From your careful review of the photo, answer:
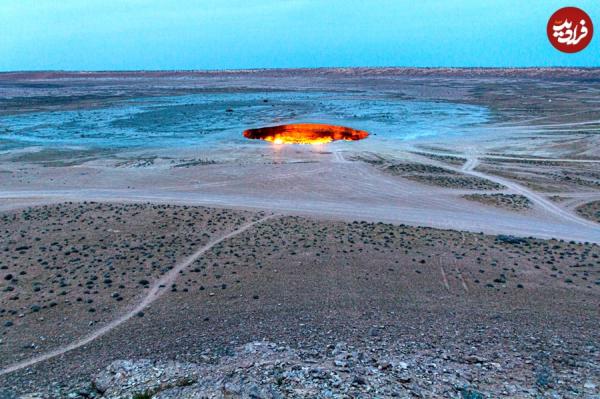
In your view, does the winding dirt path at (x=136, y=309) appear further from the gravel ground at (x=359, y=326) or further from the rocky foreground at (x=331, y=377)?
the rocky foreground at (x=331, y=377)

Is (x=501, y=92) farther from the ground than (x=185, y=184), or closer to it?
farther from the ground

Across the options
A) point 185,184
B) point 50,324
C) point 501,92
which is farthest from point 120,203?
point 501,92

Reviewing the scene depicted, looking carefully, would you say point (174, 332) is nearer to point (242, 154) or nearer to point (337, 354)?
point (337, 354)

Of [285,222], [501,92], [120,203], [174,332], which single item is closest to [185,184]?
[120,203]

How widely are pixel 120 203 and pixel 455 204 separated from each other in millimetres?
19284

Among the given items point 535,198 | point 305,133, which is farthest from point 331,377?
point 305,133

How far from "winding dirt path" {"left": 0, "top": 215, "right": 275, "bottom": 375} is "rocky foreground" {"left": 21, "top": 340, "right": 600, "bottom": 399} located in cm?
180

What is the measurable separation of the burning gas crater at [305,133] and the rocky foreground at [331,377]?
37223 millimetres

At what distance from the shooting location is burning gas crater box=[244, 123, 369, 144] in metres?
49.8

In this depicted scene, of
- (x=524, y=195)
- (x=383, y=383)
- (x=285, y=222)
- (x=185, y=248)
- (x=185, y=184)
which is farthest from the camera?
(x=185, y=184)

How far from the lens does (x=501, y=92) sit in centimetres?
9188

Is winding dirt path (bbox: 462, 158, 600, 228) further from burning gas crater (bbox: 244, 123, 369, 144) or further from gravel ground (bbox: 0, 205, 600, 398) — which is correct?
burning gas crater (bbox: 244, 123, 369, 144)

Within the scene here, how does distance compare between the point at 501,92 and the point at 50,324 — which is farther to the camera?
the point at 501,92

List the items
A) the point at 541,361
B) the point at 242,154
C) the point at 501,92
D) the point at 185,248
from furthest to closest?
the point at 501,92
the point at 242,154
the point at 185,248
the point at 541,361
